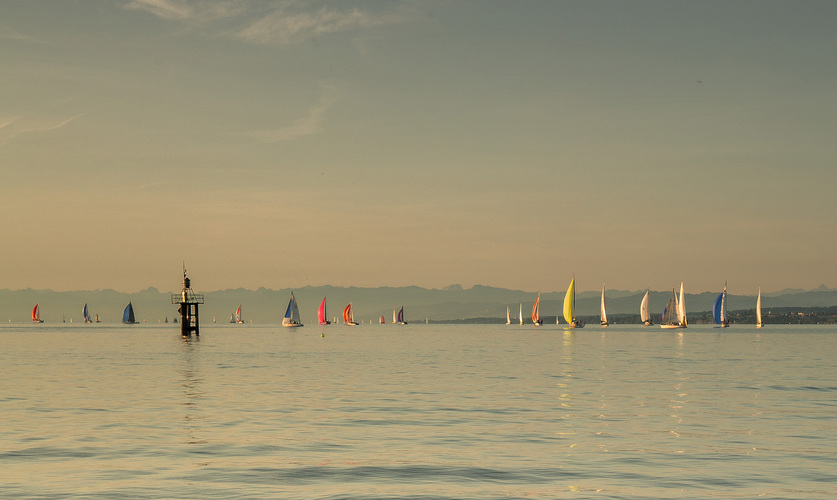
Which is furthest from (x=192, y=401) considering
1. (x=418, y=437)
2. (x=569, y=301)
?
(x=569, y=301)

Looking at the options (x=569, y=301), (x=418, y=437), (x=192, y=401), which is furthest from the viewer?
(x=569, y=301)

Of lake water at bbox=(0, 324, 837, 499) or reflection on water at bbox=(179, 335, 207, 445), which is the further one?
reflection on water at bbox=(179, 335, 207, 445)

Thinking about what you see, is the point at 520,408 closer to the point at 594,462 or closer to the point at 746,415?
the point at 746,415

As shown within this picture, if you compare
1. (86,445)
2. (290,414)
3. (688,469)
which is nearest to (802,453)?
(688,469)

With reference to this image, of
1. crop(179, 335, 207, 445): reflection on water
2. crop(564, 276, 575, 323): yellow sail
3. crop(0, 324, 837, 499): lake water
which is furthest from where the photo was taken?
crop(564, 276, 575, 323): yellow sail

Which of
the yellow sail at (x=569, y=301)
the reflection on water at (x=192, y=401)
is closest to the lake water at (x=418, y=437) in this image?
the reflection on water at (x=192, y=401)

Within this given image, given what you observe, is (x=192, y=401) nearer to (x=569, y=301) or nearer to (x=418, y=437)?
(x=418, y=437)

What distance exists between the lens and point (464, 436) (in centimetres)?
2794

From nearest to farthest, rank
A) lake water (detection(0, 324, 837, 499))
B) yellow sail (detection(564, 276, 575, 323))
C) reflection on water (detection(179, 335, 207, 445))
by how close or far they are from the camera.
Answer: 1. lake water (detection(0, 324, 837, 499))
2. reflection on water (detection(179, 335, 207, 445))
3. yellow sail (detection(564, 276, 575, 323))

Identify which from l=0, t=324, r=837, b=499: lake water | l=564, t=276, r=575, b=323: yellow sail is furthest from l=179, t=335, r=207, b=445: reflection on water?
l=564, t=276, r=575, b=323: yellow sail

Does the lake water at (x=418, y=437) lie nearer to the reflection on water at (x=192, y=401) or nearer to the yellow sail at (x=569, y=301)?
the reflection on water at (x=192, y=401)

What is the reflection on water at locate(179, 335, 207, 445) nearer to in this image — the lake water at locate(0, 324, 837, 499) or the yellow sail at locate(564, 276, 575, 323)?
the lake water at locate(0, 324, 837, 499)

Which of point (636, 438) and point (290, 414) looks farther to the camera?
point (290, 414)

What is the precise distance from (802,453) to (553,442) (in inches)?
292
